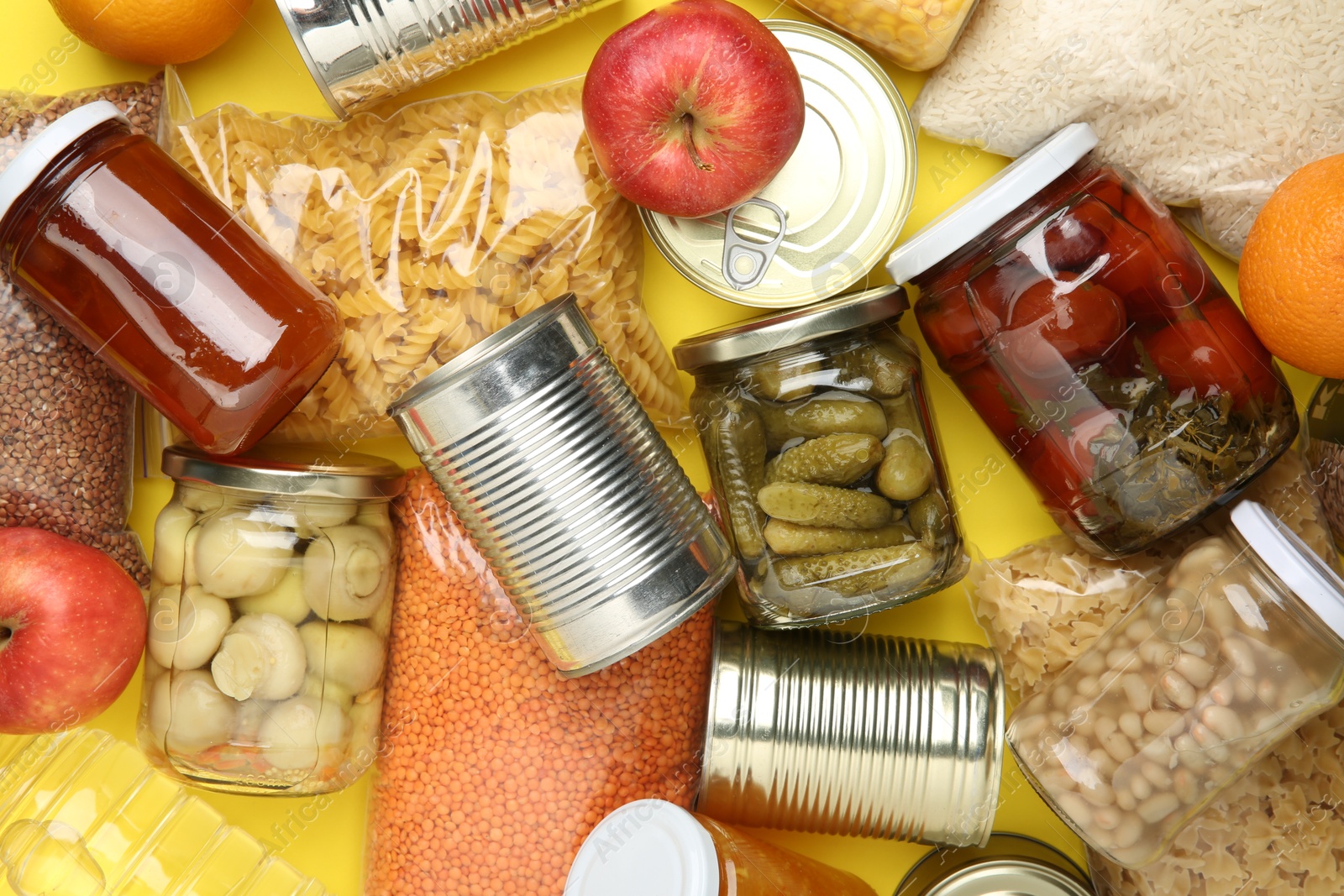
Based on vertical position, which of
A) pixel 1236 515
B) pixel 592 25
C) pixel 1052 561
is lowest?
pixel 1052 561

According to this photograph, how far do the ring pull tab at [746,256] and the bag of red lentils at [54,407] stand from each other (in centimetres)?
64

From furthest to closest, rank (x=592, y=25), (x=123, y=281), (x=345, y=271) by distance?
(x=592, y=25), (x=345, y=271), (x=123, y=281)

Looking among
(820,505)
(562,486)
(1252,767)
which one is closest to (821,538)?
(820,505)

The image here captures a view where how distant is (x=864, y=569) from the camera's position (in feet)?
3.09

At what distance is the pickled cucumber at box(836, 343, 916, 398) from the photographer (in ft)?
3.16

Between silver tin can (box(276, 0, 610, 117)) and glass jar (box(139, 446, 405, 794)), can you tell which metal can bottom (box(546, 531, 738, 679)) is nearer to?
glass jar (box(139, 446, 405, 794))

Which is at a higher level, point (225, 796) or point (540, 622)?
point (540, 622)

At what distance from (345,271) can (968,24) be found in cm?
73

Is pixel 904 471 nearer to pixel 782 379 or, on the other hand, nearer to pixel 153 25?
pixel 782 379

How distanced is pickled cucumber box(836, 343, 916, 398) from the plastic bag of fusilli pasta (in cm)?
25

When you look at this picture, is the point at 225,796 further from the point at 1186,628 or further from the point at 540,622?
the point at 1186,628

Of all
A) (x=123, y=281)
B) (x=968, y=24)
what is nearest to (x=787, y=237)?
(x=968, y=24)

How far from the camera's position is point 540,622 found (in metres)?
0.91

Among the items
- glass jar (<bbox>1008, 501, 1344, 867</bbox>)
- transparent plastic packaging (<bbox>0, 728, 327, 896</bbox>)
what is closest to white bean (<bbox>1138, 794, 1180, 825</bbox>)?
glass jar (<bbox>1008, 501, 1344, 867</bbox>)
